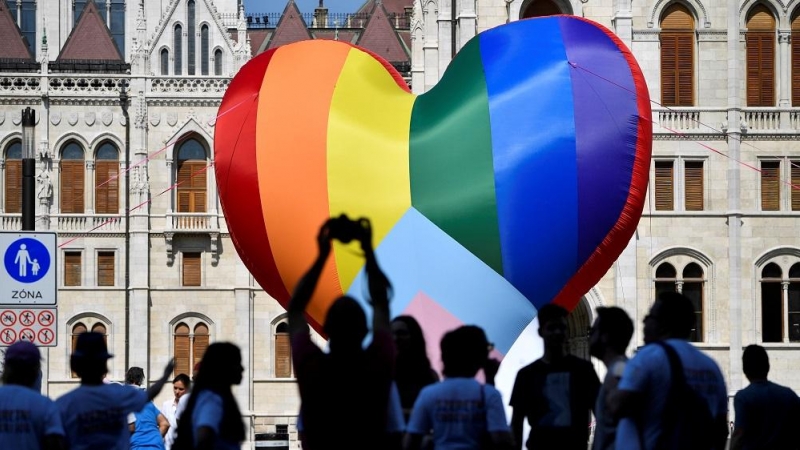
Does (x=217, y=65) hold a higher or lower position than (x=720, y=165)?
higher

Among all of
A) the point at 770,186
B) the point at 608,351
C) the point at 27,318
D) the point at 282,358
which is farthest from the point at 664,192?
the point at 608,351

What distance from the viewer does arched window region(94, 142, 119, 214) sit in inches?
1783

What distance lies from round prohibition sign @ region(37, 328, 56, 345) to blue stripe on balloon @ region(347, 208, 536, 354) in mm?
3024

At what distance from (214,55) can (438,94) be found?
29.5 meters

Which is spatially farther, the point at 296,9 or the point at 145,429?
the point at 296,9

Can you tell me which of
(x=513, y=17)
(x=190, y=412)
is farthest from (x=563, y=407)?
(x=513, y=17)

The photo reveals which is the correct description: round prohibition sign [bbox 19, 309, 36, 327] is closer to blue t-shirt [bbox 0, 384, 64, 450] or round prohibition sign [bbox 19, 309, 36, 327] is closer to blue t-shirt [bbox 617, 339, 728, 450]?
blue t-shirt [bbox 0, 384, 64, 450]

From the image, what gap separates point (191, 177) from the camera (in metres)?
45.6

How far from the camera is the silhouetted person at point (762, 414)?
11.7 metres

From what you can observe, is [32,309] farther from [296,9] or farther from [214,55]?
[296,9]

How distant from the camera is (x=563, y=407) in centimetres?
1021

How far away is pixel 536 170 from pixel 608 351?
673 centimetres

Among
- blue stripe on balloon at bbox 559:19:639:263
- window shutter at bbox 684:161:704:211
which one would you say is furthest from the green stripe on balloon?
window shutter at bbox 684:161:704:211

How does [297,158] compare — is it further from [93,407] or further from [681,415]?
[681,415]
